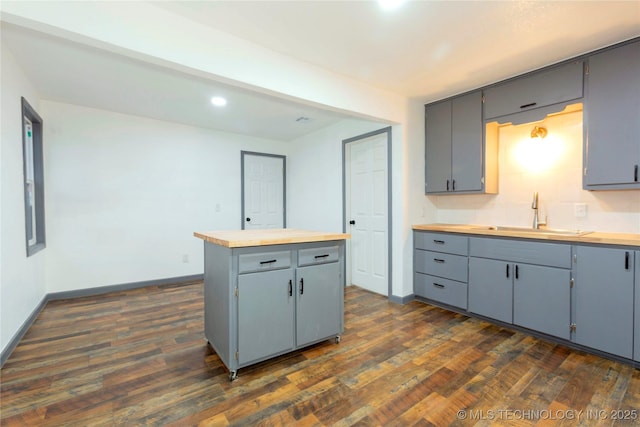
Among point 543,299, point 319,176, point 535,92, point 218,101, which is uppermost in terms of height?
point 218,101

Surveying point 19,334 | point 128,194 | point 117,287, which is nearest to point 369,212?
point 128,194

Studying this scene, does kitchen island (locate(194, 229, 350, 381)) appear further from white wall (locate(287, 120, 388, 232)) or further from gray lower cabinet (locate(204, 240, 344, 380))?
white wall (locate(287, 120, 388, 232))

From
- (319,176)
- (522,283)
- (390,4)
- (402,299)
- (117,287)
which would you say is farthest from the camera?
(319,176)

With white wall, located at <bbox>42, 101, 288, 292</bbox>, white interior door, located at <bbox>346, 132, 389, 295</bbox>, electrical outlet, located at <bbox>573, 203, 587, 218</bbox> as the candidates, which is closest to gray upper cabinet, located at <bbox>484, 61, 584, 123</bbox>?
electrical outlet, located at <bbox>573, 203, 587, 218</bbox>

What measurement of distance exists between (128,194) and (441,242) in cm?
416

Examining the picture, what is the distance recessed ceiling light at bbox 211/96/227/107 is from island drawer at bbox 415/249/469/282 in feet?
9.64

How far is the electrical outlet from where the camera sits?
277 centimetres

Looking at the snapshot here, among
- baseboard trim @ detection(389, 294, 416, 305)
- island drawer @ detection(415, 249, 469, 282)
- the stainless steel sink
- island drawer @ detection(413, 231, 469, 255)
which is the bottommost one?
baseboard trim @ detection(389, 294, 416, 305)

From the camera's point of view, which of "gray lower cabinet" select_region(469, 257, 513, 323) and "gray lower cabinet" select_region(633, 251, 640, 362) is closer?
"gray lower cabinet" select_region(633, 251, 640, 362)

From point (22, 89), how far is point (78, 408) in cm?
293

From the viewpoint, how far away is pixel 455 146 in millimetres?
3447

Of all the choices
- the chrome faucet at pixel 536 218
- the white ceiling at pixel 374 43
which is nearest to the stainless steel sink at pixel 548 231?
the chrome faucet at pixel 536 218

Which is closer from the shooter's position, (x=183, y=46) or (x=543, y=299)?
(x=183, y=46)

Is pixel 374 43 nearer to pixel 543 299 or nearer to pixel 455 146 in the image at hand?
pixel 455 146
